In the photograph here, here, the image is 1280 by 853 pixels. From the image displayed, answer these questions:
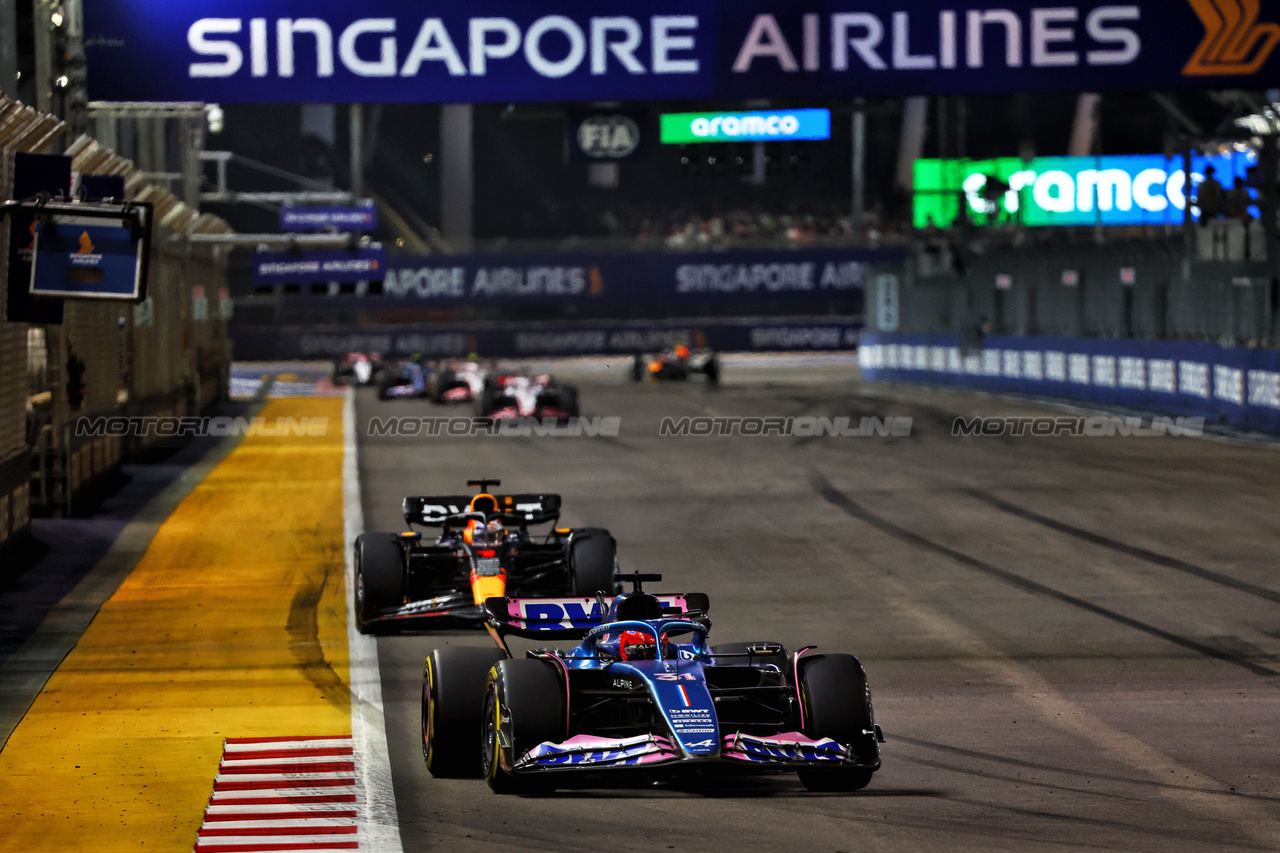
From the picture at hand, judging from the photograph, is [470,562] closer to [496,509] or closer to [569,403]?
[496,509]

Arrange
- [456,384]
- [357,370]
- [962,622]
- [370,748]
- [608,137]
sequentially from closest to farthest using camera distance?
[370,748]
[962,622]
[608,137]
[456,384]
[357,370]

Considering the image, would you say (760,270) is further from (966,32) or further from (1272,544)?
(1272,544)

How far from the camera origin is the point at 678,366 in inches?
2087

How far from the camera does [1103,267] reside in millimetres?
37500

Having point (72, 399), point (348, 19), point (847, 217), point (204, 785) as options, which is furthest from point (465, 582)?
point (847, 217)

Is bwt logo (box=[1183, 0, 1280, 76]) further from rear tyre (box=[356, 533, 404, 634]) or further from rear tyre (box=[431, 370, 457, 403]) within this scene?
rear tyre (box=[431, 370, 457, 403])

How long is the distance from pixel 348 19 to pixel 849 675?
1597 centimetres

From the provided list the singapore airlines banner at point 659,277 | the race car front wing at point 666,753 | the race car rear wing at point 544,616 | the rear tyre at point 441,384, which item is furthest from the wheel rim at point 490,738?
the singapore airlines banner at point 659,277

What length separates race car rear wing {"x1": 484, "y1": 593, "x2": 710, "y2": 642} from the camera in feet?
32.8

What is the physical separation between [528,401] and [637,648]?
1034 inches

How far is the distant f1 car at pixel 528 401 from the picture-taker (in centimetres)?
3425

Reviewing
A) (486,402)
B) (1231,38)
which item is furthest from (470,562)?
(486,402)

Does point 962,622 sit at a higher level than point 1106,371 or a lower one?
lower

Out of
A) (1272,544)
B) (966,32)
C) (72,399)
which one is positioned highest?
(966,32)
